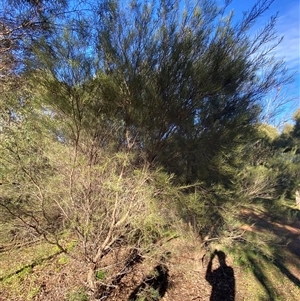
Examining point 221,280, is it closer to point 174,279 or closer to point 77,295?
point 174,279

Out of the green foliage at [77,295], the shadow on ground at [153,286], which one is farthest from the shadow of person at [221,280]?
the green foliage at [77,295]

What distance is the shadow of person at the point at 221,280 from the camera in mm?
4996

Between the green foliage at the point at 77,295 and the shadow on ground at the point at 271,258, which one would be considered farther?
the shadow on ground at the point at 271,258

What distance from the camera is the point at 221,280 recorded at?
18.5 ft

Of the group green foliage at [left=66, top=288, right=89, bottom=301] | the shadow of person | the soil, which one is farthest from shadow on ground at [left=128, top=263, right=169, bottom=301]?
the shadow of person

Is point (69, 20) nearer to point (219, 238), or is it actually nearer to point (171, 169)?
point (171, 169)

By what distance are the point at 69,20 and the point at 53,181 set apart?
77.2 inches

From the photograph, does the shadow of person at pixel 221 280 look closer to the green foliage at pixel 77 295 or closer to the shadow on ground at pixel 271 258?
the shadow on ground at pixel 271 258

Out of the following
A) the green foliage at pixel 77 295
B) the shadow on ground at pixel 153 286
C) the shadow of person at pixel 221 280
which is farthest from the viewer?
the shadow of person at pixel 221 280

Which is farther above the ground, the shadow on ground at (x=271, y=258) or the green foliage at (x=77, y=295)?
the green foliage at (x=77, y=295)

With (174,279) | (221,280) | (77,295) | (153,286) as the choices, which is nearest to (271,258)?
(221,280)

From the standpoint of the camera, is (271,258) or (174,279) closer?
(174,279)

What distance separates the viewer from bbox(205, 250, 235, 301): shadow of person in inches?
197

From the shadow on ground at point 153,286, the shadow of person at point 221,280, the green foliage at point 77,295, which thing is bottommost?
the shadow of person at point 221,280
